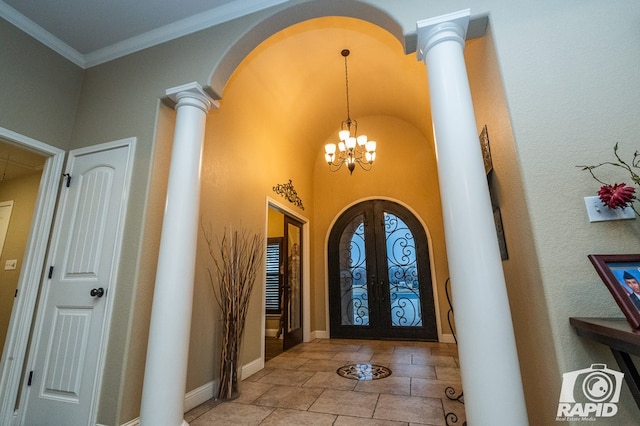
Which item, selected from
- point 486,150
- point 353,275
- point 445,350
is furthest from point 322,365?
point 486,150

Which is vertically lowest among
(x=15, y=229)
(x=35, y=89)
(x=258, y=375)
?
(x=258, y=375)

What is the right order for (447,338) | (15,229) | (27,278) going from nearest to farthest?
1. (27,278)
2. (15,229)
3. (447,338)

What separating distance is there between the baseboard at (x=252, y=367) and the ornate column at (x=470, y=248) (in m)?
2.39

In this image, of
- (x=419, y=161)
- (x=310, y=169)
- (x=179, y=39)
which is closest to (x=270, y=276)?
(x=310, y=169)

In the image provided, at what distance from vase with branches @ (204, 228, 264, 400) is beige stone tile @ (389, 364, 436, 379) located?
5.51ft

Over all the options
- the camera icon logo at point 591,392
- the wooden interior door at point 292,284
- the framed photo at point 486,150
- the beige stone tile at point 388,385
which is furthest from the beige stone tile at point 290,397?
the framed photo at point 486,150

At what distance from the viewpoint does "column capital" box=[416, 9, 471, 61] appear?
5.62ft

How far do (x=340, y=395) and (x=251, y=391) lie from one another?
0.83 m

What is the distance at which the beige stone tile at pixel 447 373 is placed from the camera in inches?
113

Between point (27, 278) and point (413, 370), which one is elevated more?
point (27, 278)

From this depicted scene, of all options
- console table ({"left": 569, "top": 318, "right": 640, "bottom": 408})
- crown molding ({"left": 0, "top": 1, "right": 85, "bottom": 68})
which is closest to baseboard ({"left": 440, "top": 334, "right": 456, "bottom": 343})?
console table ({"left": 569, "top": 318, "right": 640, "bottom": 408})

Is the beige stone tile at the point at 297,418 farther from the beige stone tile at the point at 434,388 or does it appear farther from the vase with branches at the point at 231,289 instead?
the beige stone tile at the point at 434,388

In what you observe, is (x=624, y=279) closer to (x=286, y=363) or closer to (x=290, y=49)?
(x=286, y=363)

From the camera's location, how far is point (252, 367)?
317 cm
